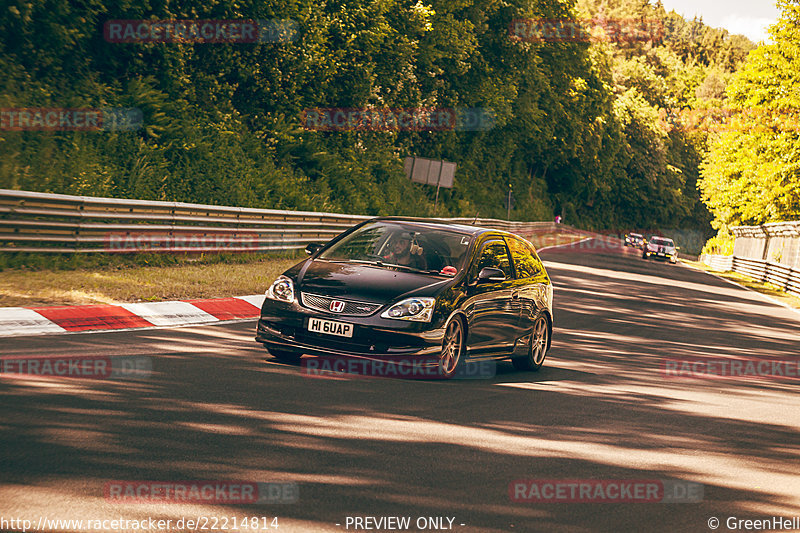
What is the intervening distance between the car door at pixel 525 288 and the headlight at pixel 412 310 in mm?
1932

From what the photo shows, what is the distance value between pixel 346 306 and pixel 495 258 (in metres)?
2.40

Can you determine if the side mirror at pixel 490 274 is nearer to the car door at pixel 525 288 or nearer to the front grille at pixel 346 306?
the car door at pixel 525 288

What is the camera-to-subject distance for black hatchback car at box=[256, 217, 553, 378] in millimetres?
9016

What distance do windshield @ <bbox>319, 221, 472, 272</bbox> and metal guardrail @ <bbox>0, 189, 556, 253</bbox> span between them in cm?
598

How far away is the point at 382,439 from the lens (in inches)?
264

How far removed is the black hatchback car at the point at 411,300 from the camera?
9016 mm

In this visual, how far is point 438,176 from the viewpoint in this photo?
147 ft

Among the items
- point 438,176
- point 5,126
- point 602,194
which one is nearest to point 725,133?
point 438,176

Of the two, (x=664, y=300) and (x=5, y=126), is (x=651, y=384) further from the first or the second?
(x=664, y=300)
